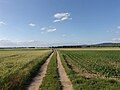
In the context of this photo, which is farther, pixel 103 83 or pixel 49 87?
pixel 103 83

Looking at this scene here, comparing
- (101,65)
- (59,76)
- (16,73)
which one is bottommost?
(59,76)

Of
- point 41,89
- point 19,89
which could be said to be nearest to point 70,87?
point 41,89

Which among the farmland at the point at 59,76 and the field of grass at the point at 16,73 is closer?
the farmland at the point at 59,76

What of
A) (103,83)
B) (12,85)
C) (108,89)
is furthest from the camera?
(103,83)

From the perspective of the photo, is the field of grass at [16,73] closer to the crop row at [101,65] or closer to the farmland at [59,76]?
the farmland at [59,76]

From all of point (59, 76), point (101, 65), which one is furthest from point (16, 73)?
point (101, 65)

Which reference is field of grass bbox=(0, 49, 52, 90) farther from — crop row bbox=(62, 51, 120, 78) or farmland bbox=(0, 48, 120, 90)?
crop row bbox=(62, 51, 120, 78)

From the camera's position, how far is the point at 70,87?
668 inches

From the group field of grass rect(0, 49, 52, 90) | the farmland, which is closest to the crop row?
the farmland

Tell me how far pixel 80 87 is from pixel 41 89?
7.96 ft

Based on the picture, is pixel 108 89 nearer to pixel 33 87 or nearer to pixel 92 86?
pixel 92 86

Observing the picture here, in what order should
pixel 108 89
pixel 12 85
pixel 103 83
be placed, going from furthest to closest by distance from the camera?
pixel 103 83 < pixel 12 85 < pixel 108 89

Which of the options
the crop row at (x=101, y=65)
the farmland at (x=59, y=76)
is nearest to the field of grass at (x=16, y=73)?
the farmland at (x=59, y=76)

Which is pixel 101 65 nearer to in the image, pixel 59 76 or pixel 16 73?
pixel 59 76
